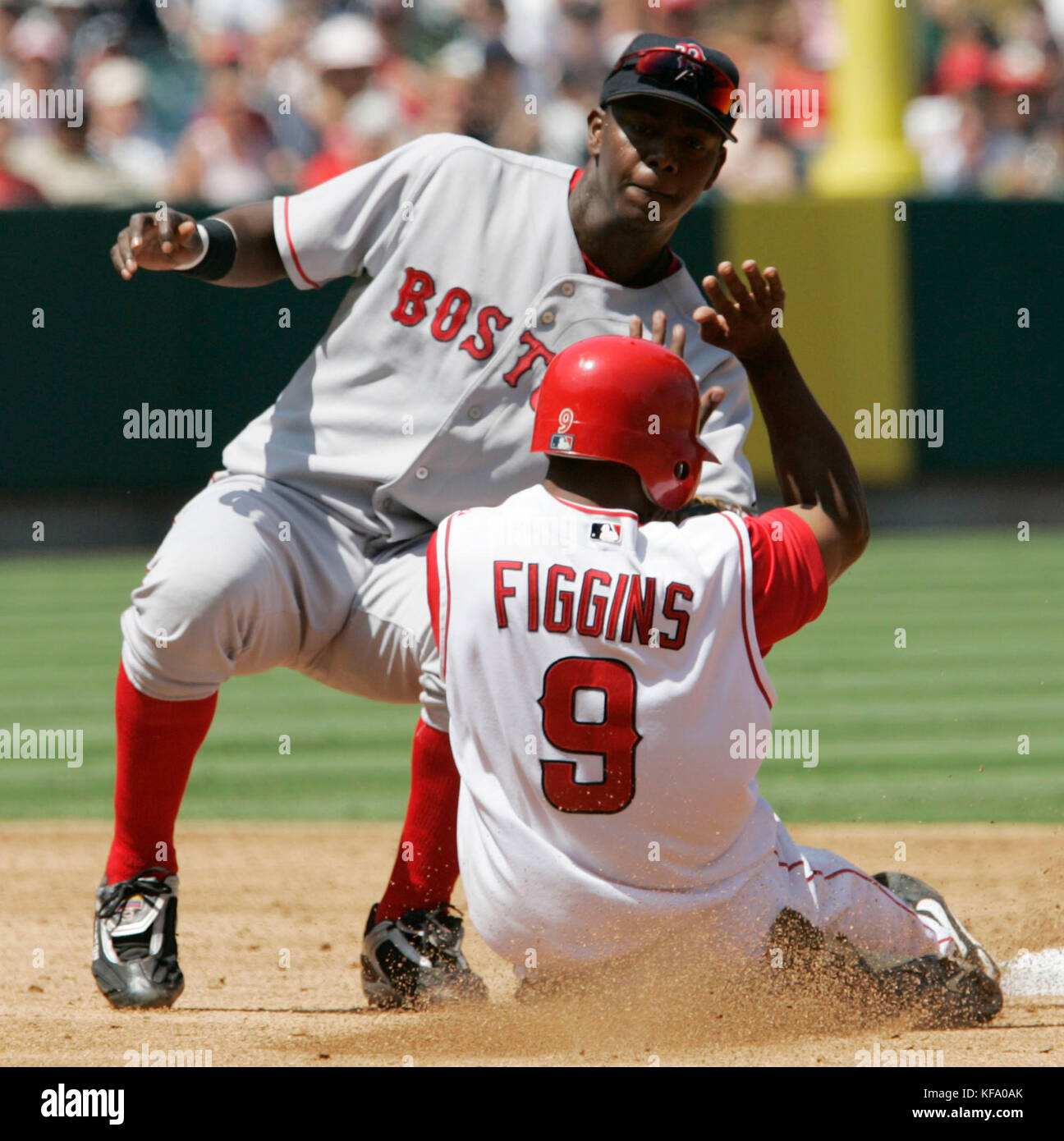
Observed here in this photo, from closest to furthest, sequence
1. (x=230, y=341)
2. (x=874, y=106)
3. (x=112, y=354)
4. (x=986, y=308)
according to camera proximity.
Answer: (x=112, y=354)
(x=230, y=341)
(x=986, y=308)
(x=874, y=106)

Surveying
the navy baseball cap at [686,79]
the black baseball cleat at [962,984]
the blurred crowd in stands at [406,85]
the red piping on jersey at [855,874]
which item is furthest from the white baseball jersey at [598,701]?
the blurred crowd in stands at [406,85]

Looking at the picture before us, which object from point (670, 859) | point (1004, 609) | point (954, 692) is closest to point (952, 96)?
point (1004, 609)

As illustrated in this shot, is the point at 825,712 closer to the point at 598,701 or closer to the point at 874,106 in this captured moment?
the point at 598,701

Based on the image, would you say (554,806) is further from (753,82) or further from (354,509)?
(753,82)

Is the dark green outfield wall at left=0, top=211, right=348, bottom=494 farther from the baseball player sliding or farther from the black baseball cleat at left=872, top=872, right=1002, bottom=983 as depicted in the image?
the baseball player sliding

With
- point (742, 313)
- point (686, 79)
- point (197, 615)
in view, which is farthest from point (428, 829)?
point (686, 79)

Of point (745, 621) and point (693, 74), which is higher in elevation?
point (693, 74)

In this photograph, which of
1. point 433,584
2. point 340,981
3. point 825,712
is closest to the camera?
point 433,584

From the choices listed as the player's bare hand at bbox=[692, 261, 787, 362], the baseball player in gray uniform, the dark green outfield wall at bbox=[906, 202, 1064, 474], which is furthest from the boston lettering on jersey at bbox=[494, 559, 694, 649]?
the dark green outfield wall at bbox=[906, 202, 1064, 474]
